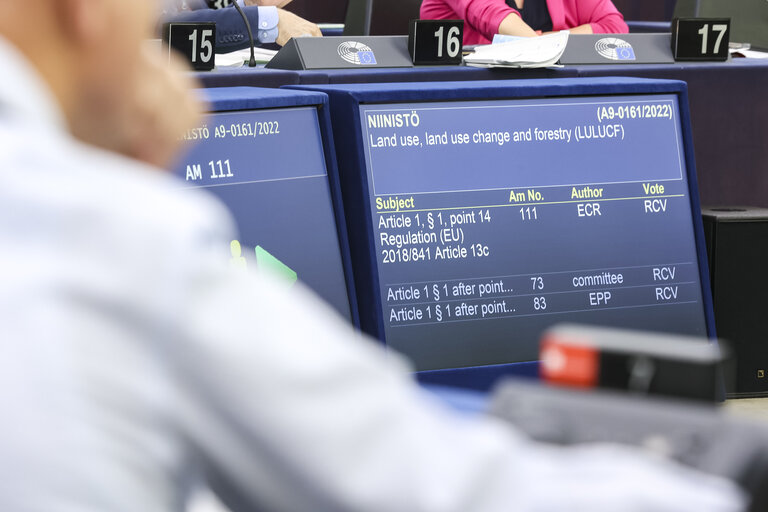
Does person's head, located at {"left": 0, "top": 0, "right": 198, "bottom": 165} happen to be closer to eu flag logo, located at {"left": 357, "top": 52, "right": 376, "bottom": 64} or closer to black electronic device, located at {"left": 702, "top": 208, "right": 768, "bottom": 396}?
black electronic device, located at {"left": 702, "top": 208, "right": 768, "bottom": 396}

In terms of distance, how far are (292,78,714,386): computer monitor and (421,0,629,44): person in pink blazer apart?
1.65 meters

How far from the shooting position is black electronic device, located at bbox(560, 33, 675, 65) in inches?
131

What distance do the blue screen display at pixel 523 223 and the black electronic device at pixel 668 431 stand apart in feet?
5.85

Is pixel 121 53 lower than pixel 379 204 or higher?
higher

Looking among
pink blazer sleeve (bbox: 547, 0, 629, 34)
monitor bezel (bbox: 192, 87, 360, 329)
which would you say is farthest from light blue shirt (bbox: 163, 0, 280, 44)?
monitor bezel (bbox: 192, 87, 360, 329)

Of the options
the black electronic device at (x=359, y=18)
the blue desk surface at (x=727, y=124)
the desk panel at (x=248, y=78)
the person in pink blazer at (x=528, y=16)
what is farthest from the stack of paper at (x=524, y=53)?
the black electronic device at (x=359, y=18)

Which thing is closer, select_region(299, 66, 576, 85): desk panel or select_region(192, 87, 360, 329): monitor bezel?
select_region(192, 87, 360, 329): monitor bezel

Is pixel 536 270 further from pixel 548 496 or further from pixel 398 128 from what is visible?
pixel 548 496

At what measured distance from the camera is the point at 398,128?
2.55 metres

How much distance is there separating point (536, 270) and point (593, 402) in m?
1.91

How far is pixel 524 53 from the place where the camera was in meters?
3.10

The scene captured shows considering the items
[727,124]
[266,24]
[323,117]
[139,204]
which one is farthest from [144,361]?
[266,24]

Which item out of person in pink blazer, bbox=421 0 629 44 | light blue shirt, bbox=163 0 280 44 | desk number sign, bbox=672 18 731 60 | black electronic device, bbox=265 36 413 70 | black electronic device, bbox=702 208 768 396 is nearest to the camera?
black electronic device, bbox=702 208 768 396

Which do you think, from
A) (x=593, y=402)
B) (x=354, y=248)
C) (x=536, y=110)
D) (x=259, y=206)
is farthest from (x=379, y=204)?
(x=593, y=402)
